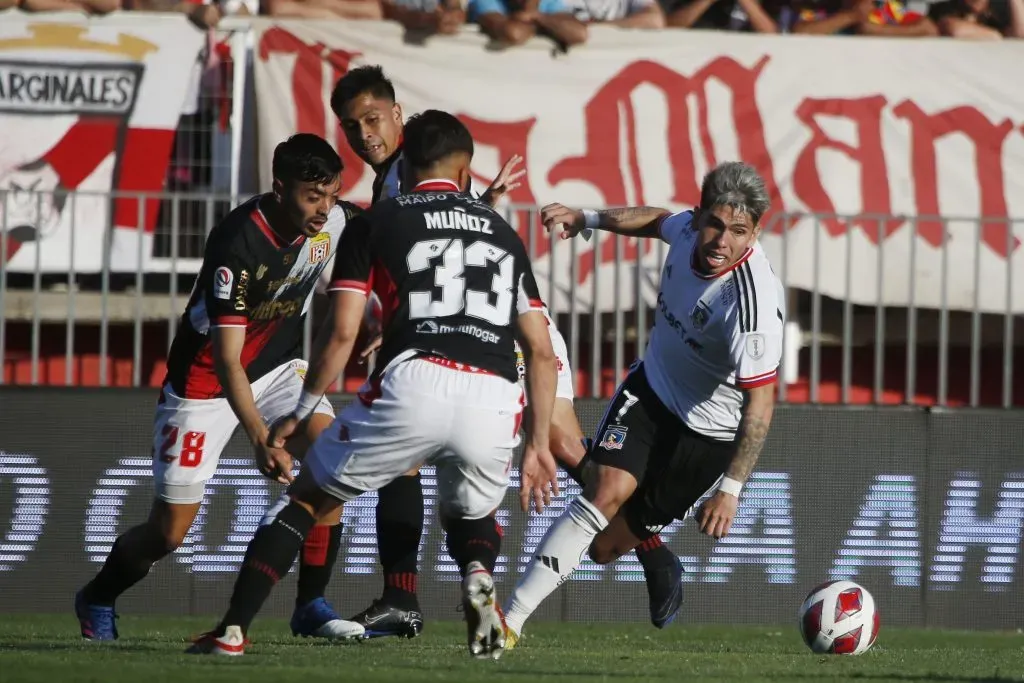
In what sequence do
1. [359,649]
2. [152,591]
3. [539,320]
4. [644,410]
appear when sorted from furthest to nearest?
[152,591]
[644,410]
[359,649]
[539,320]

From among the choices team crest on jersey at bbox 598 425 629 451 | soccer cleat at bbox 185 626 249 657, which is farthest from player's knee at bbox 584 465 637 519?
soccer cleat at bbox 185 626 249 657

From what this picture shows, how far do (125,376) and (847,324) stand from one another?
16.0 ft

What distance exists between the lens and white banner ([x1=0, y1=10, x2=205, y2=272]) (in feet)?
37.5

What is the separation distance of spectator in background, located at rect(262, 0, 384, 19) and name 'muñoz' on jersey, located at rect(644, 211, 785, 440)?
448cm

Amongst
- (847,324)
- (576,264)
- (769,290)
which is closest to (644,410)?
(769,290)

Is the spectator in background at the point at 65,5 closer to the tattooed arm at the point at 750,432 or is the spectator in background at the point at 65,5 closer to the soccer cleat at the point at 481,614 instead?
the tattooed arm at the point at 750,432

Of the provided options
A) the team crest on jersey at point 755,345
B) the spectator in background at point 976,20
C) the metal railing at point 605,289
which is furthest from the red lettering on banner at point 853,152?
the team crest on jersey at point 755,345

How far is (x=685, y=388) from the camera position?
802 cm

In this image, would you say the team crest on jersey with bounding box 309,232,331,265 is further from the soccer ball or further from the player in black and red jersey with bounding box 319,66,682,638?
the soccer ball

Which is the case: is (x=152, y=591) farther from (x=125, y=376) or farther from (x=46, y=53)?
(x=46, y=53)

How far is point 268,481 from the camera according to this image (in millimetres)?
10336

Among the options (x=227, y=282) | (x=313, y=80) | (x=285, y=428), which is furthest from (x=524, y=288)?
(x=313, y=80)

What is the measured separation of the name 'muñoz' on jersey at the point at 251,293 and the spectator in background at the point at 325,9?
390 centimetres

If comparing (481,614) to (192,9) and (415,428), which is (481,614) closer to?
(415,428)
